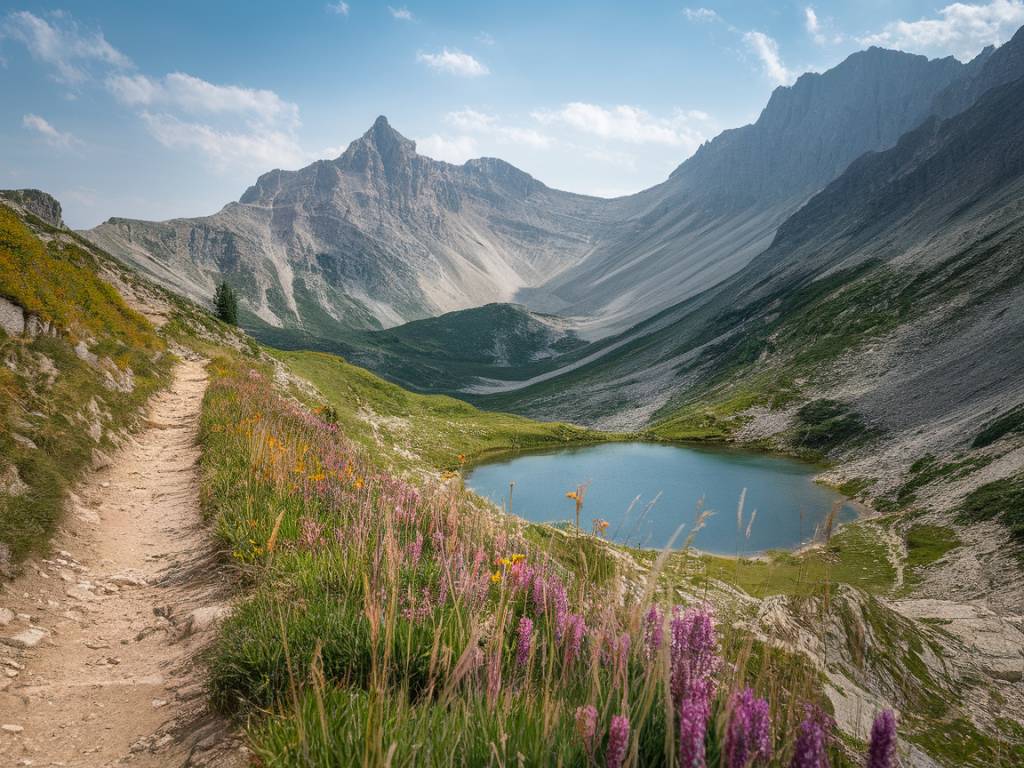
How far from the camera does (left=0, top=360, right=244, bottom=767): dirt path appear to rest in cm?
470

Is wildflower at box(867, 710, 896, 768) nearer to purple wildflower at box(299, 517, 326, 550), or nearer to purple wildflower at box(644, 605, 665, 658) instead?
purple wildflower at box(644, 605, 665, 658)

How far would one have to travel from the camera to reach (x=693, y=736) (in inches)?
92.4

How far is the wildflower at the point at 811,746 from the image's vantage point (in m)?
2.36

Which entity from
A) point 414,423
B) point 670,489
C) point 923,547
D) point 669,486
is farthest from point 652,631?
point 414,423

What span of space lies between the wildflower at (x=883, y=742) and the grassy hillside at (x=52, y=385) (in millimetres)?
10374

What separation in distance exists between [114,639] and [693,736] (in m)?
7.67

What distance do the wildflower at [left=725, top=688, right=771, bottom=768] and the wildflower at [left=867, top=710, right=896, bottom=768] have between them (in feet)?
1.40

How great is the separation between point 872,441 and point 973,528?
101ft

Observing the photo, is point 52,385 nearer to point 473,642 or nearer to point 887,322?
point 473,642

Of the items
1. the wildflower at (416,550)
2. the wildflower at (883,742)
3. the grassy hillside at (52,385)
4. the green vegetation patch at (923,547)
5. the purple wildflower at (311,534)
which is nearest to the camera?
the wildflower at (883,742)

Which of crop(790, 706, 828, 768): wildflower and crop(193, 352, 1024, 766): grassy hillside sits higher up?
crop(790, 706, 828, 768): wildflower

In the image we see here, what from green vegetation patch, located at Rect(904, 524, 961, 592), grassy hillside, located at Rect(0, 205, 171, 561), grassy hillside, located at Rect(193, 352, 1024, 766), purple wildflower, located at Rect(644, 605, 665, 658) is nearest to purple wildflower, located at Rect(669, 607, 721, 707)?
grassy hillside, located at Rect(193, 352, 1024, 766)

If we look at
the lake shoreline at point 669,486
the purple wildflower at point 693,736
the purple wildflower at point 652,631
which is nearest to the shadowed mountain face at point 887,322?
the lake shoreline at point 669,486

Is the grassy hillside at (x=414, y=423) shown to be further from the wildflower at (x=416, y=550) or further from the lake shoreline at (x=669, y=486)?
the wildflower at (x=416, y=550)
